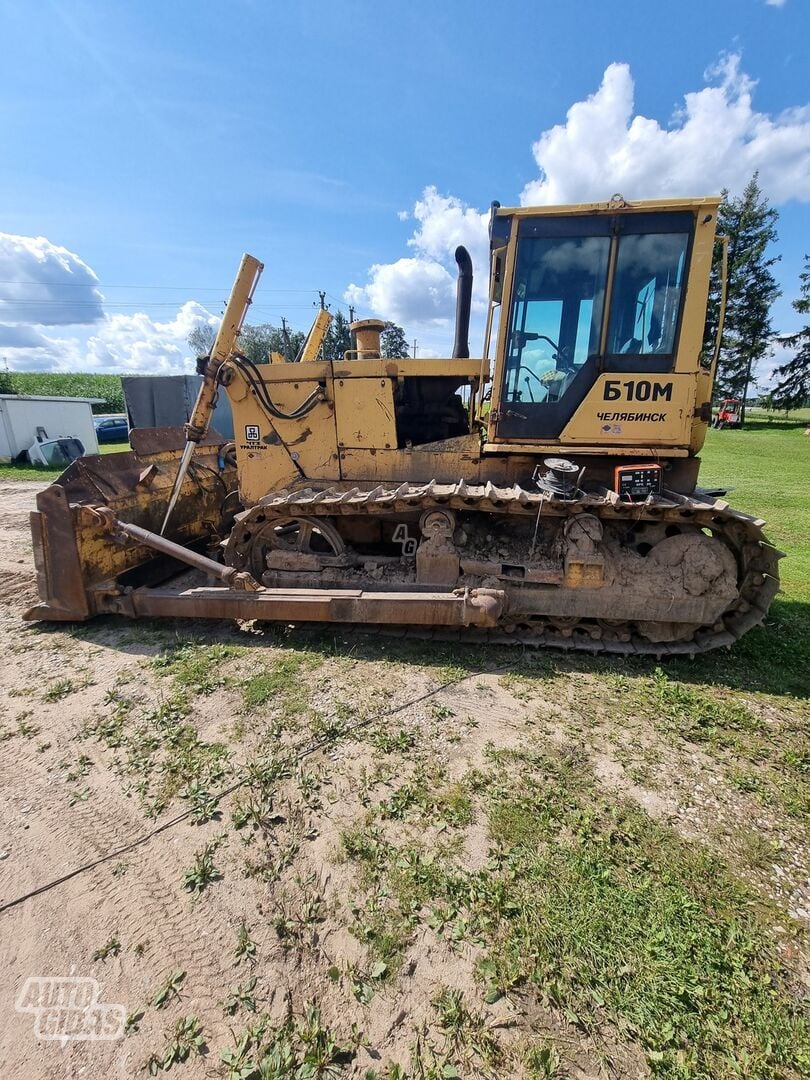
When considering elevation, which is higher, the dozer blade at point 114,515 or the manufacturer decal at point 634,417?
the manufacturer decal at point 634,417

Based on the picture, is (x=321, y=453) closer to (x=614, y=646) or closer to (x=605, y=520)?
(x=605, y=520)

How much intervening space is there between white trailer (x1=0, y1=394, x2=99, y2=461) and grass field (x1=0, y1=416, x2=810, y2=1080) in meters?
17.1

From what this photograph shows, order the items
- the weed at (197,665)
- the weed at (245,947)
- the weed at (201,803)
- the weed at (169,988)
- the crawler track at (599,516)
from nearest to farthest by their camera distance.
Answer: the weed at (169,988) → the weed at (245,947) → the weed at (201,803) → the weed at (197,665) → the crawler track at (599,516)

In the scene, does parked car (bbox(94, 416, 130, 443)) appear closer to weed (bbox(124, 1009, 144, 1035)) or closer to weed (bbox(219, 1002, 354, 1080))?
weed (bbox(124, 1009, 144, 1035))

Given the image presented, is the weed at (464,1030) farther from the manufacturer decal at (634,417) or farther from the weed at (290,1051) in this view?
the manufacturer decal at (634,417)

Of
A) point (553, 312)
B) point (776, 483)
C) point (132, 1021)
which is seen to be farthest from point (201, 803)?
point (776, 483)

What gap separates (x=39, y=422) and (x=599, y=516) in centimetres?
2096

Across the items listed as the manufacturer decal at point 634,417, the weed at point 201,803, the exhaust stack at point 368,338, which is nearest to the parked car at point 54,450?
the exhaust stack at point 368,338

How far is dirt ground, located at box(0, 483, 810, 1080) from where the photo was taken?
1844 mm

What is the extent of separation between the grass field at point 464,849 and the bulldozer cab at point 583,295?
2.43m

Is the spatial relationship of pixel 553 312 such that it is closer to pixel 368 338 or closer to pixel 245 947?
pixel 368 338

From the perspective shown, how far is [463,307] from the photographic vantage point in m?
5.42

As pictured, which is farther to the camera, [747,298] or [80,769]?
[747,298]

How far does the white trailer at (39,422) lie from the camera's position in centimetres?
1716
